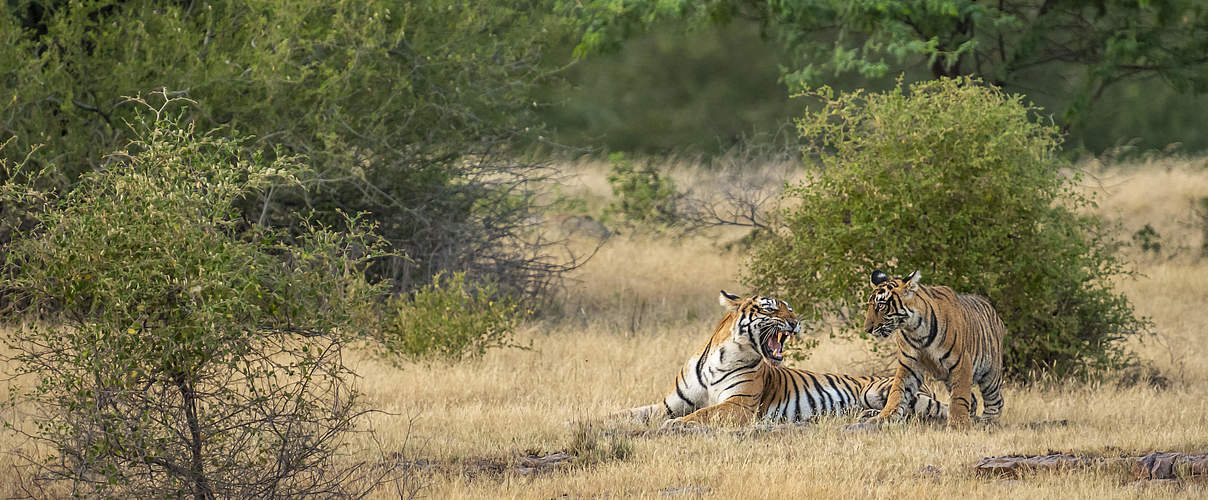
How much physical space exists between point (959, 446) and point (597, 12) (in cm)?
1405

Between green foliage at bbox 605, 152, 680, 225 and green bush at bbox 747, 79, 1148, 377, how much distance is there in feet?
31.8

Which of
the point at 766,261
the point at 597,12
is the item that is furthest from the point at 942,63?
the point at 766,261

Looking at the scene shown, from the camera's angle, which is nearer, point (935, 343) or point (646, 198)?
point (935, 343)

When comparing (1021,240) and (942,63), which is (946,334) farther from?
(942,63)

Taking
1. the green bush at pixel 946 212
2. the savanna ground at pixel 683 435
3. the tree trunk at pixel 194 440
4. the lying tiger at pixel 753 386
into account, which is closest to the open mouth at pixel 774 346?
the lying tiger at pixel 753 386

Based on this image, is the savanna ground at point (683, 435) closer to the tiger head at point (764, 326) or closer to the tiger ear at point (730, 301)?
the tiger head at point (764, 326)

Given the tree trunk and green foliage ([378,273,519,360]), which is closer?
the tree trunk

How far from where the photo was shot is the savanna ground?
7.00m

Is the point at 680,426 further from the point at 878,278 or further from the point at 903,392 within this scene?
the point at 878,278

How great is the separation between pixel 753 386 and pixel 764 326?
17.3 inches

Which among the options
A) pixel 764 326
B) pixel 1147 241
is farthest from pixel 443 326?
pixel 1147 241

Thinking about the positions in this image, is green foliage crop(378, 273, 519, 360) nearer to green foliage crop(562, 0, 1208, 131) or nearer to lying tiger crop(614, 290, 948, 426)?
lying tiger crop(614, 290, 948, 426)

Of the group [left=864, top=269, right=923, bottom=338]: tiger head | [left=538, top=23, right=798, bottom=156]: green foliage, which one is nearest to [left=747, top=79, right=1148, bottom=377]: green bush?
[left=864, top=269, right=923, bottom=338]: tiger head

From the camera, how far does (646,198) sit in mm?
21016
